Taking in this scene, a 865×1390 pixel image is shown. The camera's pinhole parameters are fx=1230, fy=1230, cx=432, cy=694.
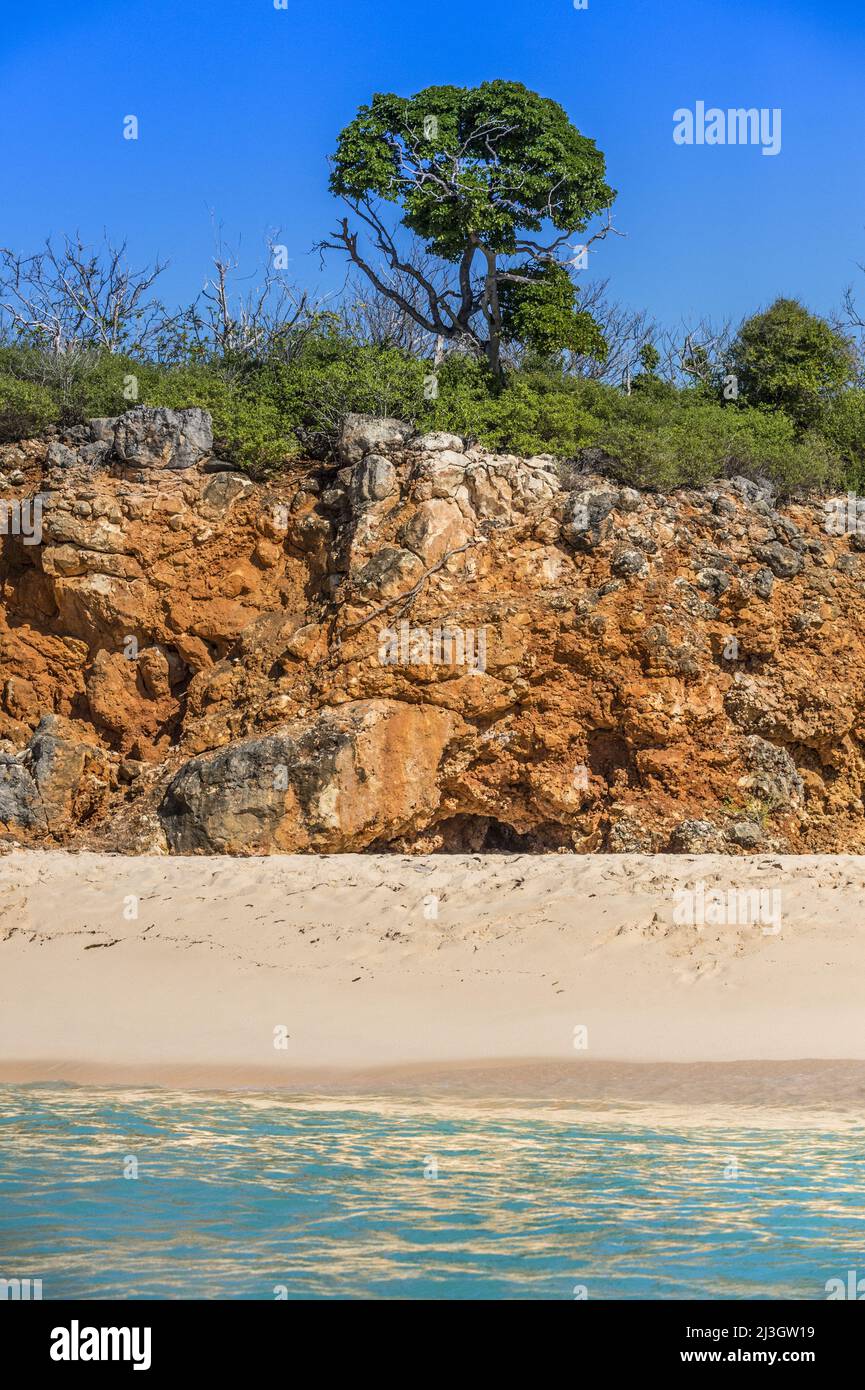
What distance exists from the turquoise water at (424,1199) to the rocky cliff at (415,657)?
566cm

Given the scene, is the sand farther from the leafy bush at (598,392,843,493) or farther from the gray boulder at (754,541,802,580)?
the leafy bush at (598,392,843,493)

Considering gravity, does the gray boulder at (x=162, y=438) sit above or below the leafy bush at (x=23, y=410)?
below

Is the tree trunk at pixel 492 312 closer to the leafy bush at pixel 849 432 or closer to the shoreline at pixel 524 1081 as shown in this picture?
the leafy bush at pixel 849 432

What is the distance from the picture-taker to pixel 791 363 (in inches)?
679

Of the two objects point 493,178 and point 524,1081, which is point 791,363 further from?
point 524,1081

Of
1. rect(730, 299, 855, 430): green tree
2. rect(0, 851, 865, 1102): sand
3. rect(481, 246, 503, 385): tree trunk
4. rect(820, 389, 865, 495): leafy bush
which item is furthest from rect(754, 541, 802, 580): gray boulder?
rect(481, 246, 503, 385): tree trunk

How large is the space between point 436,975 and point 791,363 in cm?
1189

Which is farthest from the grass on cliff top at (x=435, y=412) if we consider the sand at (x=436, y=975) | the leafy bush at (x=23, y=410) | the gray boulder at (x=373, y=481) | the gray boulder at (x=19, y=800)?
the sand at (x=436, y=975)

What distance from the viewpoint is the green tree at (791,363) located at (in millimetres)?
17000

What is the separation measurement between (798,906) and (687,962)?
1082mm

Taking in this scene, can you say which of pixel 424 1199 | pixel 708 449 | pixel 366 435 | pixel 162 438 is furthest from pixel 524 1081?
pixel 162 438

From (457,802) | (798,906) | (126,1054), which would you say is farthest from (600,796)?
(126,1054)

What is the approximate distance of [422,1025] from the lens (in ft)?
26.7

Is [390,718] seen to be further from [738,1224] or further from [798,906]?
[738,1224]
